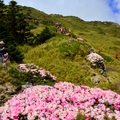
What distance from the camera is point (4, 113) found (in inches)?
353

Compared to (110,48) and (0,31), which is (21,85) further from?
(110,48)

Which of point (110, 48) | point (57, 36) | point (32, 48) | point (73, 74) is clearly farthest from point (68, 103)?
point (110, 48)

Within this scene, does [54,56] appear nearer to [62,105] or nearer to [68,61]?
[68,61]

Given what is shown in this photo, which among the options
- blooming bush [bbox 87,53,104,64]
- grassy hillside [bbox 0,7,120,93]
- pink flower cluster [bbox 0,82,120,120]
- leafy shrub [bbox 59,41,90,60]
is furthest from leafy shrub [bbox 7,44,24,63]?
pink flower cluster [bbox 0,82,120,120]

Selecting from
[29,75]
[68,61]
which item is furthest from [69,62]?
[29,75]

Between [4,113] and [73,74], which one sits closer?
[4,113]

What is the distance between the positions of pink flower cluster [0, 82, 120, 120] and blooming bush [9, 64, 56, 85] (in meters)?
5.48

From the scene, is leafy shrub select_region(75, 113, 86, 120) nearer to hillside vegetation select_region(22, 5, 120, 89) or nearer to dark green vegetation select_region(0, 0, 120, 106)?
dark green vegetation select_region(0, 0, 120, 106)

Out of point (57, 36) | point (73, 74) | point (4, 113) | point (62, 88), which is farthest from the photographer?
point (57, 36)

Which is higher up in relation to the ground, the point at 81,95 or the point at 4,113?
the point at 81,95

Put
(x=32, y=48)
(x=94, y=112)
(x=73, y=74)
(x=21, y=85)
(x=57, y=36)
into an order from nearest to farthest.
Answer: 1. (x=94, y=112)
2. (x=21, y=85)
3. (x=73, y=74)
4. (x=32, y=48)
5. (x=57, y=36)

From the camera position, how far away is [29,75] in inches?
655

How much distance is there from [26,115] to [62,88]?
2327 millimetres

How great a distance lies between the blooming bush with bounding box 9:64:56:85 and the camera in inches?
617
